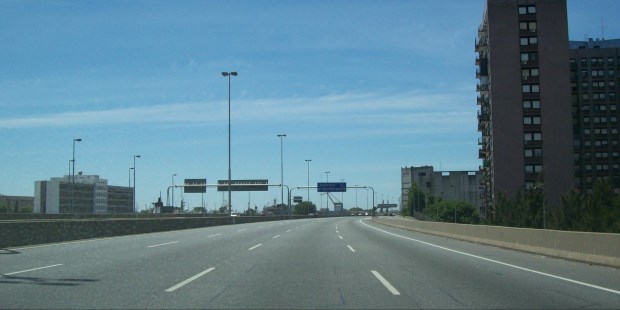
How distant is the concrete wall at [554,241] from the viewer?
1647 centimetres

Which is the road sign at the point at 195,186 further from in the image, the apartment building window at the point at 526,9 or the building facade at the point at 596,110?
the building facade at the point at 596,110

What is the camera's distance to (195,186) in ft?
298

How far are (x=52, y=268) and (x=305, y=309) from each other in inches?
349

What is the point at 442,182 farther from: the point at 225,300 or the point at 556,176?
the point at 225,300

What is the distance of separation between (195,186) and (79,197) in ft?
54.5

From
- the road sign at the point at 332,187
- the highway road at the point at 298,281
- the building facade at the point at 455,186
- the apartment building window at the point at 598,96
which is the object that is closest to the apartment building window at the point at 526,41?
the apartment building window at the point at 598,96

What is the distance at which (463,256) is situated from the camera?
66.6 ft

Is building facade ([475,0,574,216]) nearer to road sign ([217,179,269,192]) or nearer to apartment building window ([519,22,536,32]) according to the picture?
apartment building window ([519,22,536,32])

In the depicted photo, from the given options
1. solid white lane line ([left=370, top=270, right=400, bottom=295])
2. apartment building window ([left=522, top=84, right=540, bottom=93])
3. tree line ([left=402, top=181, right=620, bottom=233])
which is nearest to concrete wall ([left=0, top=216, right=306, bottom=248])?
solid white lane line ([left=370, top=270, right=400, bottom=295])

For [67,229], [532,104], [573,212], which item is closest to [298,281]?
[67,229]

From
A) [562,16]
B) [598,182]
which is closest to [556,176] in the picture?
[562,16]

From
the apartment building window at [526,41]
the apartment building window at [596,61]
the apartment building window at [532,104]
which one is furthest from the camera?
the apartment building window at [596,61]

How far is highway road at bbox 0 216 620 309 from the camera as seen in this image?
33.8ft

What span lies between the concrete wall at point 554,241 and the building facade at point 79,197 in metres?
54.7
